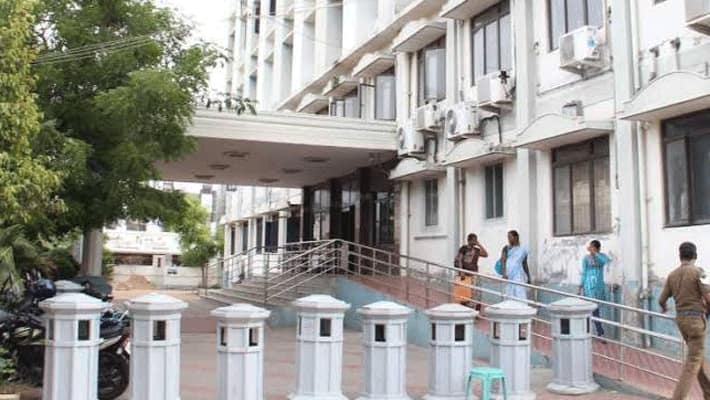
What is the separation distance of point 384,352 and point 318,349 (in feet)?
2.29

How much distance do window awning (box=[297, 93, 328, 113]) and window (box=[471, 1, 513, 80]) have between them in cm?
969

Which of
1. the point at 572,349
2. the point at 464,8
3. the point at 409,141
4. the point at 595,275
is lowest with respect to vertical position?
the point at 572,349

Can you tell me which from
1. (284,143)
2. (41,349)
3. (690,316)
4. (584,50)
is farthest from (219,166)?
(690,316)

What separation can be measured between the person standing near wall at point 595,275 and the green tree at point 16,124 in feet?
24.8

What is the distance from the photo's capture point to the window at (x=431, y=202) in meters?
17.6

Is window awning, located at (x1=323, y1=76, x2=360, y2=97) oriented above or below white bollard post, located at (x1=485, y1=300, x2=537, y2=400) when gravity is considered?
above

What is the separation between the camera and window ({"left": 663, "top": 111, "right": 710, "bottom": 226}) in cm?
1009

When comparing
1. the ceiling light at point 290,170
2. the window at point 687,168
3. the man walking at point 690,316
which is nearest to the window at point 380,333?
the man walking at point 690,316

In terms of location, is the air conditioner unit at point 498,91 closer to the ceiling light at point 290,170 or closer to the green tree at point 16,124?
the green tree at point 16,124

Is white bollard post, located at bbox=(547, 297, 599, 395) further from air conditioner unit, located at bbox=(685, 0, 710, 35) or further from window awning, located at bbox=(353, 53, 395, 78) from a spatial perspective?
window awning, located at bbox=(353, 53, 395, 78)

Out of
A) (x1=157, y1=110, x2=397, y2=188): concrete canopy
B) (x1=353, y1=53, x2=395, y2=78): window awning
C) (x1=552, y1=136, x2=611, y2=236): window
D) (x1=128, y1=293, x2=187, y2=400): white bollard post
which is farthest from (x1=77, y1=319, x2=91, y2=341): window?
(x1=353, y1=53, x2=395, y2=78): window awning

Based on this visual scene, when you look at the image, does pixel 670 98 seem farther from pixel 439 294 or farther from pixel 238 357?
pixel 238 357

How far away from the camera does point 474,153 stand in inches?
584

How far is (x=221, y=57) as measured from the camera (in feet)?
42.5
